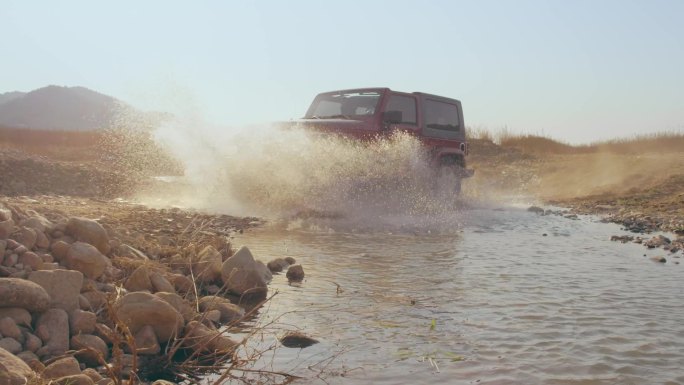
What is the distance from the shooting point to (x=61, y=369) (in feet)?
8.59

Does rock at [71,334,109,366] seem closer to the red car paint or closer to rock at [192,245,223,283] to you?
rock at [192,245,223,283]

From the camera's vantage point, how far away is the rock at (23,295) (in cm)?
300

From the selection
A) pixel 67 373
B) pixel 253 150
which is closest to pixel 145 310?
pixel 67 373

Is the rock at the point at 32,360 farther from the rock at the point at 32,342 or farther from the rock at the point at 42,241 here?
the rock at the point at 42,241

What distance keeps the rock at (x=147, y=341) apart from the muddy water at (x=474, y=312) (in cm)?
55

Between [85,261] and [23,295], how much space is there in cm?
79

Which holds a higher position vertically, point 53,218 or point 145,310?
point 53,218

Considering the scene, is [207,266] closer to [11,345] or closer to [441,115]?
[11,345]

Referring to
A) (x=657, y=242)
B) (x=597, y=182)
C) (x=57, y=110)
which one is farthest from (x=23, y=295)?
(x=57, y=110)

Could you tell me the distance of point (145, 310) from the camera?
10.9 feet

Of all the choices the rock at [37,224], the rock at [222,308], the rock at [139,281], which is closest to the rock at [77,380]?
the rock at [139,281]

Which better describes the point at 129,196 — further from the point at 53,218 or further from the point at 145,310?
the point at 145,310

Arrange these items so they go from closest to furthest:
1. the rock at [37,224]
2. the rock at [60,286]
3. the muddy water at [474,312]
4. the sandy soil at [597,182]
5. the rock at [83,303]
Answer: the muddy water at [474,312] → the rock at [60,286] → the rock at [83,303] → the rock at [37,224] → the sandy soil at [597,182]

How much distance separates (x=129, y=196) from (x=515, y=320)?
1061 cm
